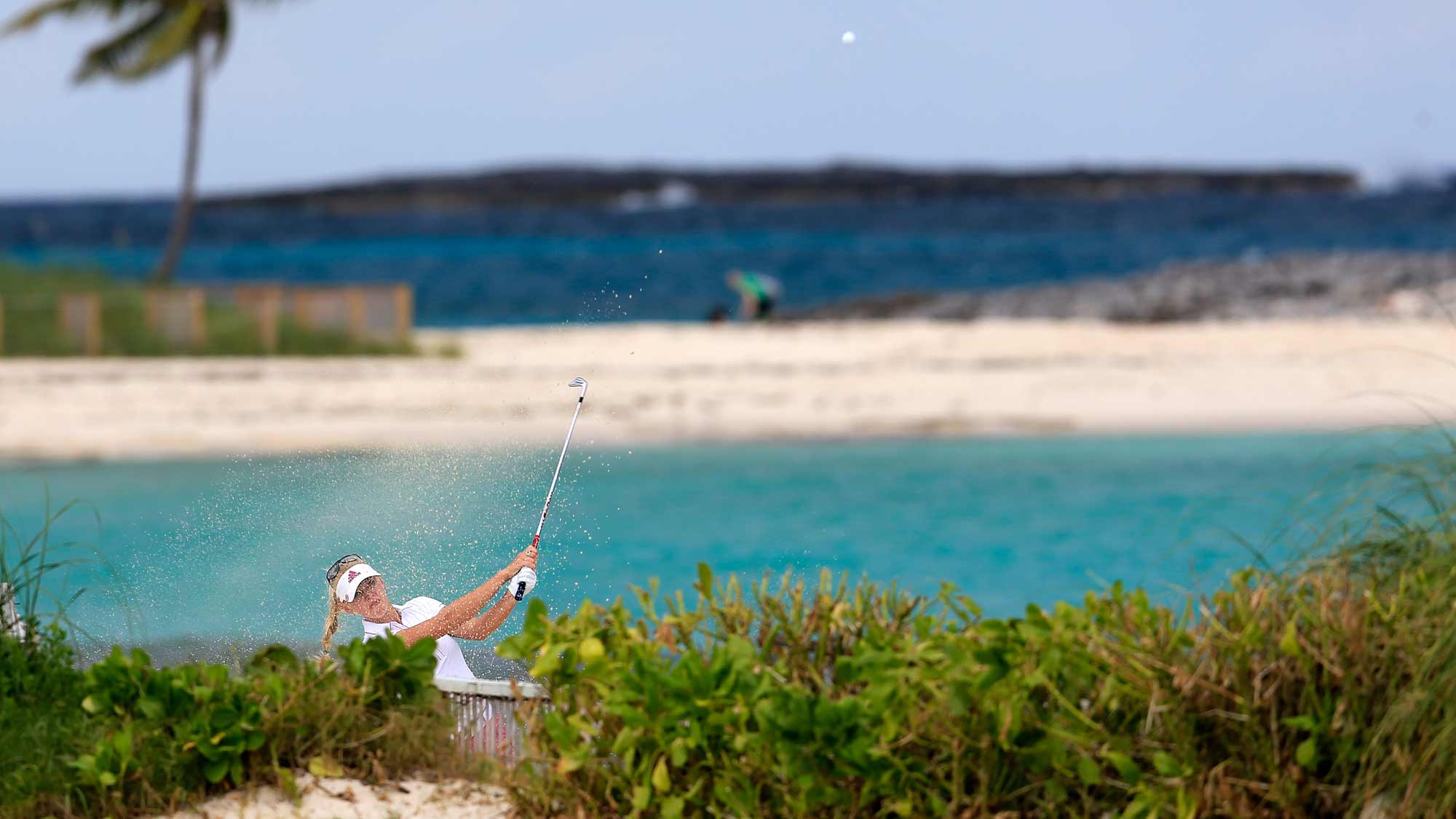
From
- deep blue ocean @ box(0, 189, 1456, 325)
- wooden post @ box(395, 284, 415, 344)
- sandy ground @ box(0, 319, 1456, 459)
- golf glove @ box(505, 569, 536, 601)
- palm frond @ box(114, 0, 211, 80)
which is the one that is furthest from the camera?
deep blue ocean @ box(0, 189, 1456, 325)

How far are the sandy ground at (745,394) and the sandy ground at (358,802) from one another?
11.5m

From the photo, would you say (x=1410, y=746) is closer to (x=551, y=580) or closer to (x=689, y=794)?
(x=689, y=794)

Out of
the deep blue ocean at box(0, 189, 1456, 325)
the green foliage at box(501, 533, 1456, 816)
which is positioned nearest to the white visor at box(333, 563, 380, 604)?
the green foliage at box(501, 533, 1456, 816)

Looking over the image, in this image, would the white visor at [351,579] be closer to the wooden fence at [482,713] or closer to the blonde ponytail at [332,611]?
the blonde ponytail at [332,611]

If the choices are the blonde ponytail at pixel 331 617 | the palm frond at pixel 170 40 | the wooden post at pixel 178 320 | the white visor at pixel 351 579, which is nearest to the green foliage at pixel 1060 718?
the white visor at pixel 351 579

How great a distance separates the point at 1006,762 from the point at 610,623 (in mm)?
1134

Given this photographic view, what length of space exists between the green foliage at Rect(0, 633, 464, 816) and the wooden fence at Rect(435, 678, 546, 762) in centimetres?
4

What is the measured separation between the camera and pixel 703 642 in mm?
4301

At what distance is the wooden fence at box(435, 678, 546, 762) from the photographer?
4.34 m

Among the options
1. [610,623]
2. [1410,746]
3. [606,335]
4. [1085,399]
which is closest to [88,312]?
[606,335]

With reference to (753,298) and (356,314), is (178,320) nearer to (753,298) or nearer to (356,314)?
(356,314)

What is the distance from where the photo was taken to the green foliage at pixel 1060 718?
3.66 metres

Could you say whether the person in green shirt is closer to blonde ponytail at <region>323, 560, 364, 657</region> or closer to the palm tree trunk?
the palm tree trunk

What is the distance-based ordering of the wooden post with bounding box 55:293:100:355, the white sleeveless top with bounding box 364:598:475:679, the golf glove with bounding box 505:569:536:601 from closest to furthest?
1. the golf glove with bounding box 505:569:536:601
2. the white sleeveless top with bounding box 364:598:475:679
3. the wooden post with bounding box 55:293:100:355
